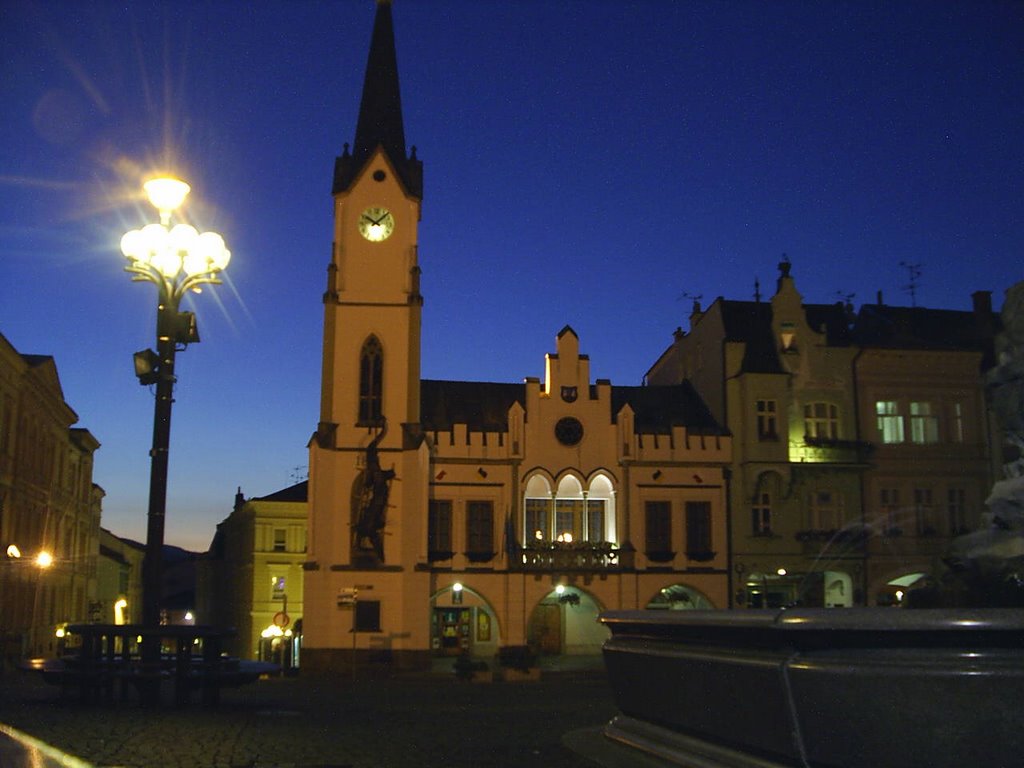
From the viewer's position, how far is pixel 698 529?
40406mm

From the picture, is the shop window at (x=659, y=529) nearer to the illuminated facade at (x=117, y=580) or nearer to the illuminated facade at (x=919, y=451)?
the illuminated facade at (x=919, y=451)

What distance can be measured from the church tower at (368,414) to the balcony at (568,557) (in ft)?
12.4

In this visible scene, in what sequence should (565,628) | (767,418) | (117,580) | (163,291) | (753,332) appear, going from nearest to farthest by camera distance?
(163,291) < (767,418) < (565,628) < (753,332) < (117,580)

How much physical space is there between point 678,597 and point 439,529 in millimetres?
9005

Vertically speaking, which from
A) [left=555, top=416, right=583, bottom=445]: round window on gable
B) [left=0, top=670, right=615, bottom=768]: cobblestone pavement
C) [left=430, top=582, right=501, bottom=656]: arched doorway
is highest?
[left=555, top=416, right=583, bottom=445]: round window on gable

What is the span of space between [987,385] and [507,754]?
7.45 meters

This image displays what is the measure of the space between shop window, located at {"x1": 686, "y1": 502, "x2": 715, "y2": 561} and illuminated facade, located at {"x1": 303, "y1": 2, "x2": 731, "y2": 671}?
0.05m

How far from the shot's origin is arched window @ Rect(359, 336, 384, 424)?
3881 cm

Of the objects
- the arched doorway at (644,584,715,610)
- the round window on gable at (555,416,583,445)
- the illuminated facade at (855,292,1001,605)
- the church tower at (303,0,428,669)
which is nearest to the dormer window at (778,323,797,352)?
the illuminated facade at (855,292,1001,605)

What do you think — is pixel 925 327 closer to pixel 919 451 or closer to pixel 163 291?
pixel 919 451

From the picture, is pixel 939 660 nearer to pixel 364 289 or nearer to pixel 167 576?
pixel 364 289

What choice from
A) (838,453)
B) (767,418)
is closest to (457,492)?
(767,418)

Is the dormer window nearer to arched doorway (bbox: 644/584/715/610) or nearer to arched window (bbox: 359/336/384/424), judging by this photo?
arched doorway (bbox: 644/584/715/610)

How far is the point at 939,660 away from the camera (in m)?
5.95
